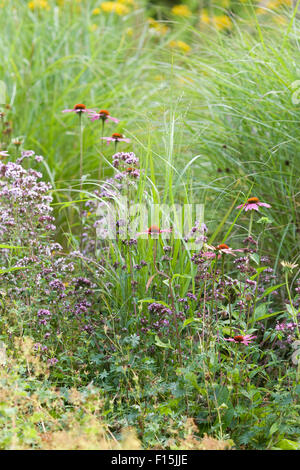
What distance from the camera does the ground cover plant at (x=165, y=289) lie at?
6.89ft

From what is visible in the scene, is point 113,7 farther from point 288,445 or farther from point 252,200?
point 288,445

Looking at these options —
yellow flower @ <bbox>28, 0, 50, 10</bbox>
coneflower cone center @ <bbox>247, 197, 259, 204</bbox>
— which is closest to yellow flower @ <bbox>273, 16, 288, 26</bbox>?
coneflower cone center @ <bbox>247, 197, 259, 204</bbox>

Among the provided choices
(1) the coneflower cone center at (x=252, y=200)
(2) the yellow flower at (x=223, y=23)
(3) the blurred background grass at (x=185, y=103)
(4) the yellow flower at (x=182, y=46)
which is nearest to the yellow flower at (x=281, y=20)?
Result: (3) the blurred background grass at (x=185, y=103)

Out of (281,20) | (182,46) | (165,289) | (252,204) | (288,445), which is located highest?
(182,46)

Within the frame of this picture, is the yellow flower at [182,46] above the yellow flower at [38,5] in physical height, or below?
below

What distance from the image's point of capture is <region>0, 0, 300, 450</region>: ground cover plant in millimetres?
2102

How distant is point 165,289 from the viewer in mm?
2596

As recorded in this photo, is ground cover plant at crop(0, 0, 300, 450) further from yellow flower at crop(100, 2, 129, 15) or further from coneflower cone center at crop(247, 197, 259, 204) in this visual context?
yellow flower at crop(100, 2, 129, 15)

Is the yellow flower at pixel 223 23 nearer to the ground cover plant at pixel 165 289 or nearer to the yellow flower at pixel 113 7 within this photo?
the ground cover plant at pixel 165 289

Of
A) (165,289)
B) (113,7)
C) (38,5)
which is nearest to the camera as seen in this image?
(165,289)

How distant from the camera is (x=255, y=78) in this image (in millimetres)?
3527

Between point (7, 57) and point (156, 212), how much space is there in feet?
9.61

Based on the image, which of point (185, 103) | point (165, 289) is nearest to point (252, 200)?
point (165, 289)
